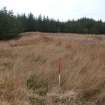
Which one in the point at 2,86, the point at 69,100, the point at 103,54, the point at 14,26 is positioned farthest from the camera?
the point at 14,26

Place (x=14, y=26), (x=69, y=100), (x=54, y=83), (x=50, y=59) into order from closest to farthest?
(x=69, y=100), (x=54, y=83), (x=50, y=59), (x=14, y=26)

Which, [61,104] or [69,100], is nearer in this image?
[61,104]

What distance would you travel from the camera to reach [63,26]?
8156 centimetres

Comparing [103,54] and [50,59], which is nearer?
[103,54]

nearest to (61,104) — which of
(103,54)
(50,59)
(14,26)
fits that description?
(103,54)

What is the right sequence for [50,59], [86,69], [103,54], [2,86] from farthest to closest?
[50,59]
[103,54]
[86,69]
[2,86]

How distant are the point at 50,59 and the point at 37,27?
64145 millimetres

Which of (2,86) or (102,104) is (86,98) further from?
(2,86)

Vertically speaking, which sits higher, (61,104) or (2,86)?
(2,86)

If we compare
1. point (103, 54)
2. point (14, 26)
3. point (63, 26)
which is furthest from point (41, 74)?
point (63, 26)

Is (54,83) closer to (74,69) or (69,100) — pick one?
(74,69)

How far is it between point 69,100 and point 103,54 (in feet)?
16.7

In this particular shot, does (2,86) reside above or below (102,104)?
above

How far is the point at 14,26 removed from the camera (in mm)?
56500
